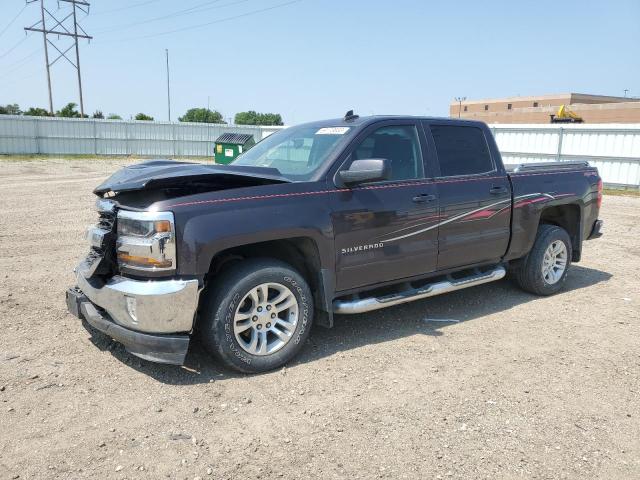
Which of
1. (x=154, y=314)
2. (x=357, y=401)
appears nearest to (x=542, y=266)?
(x=357, y=401)

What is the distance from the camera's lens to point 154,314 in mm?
3506

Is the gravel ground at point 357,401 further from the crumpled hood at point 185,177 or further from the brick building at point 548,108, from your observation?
the brick building at point 548,108

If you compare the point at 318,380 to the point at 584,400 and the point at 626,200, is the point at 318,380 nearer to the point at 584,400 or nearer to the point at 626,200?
the point at 584,400

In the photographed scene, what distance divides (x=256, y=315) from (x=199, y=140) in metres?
31.2

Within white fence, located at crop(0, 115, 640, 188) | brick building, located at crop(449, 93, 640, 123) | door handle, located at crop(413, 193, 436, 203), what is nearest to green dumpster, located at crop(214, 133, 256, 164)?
white fence, located at crop(0, 115, 640, 188)

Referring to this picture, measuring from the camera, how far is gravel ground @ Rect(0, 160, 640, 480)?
2.89 meters

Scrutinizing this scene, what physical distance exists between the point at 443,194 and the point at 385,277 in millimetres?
995

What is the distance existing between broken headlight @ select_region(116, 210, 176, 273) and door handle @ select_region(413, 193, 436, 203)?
2.19 m

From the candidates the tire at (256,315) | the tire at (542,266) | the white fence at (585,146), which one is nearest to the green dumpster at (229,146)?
the white fence at (585,146)

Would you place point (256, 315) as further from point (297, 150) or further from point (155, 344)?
point (297, 150)

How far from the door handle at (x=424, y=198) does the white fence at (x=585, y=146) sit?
1622 centimetres

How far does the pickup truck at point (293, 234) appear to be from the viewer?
356 centimetres

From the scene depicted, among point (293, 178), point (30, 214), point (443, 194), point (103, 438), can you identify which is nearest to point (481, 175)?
point (443, 194)

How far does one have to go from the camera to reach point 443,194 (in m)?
4.84
